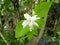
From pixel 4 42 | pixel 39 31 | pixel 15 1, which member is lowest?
pixel 4 42

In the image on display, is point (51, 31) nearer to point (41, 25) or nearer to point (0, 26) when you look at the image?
point (0, 26)

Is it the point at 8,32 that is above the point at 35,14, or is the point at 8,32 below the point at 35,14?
below

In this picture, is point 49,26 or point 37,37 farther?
point 49,26

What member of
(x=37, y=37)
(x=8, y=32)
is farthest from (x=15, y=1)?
(x=37, y=37)

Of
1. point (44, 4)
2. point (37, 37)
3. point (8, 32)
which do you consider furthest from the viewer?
point (8, 32)

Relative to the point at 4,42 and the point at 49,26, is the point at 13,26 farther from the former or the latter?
the point at 49,26

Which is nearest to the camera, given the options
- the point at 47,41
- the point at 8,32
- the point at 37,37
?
the point at 37,37

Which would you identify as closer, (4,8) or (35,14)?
(35,14)

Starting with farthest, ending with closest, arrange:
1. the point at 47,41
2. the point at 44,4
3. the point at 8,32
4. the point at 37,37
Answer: the point at 8,32 < the point at 47,41 < the point at 37,37 < the point at 44,4

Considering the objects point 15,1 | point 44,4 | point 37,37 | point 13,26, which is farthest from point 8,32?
point 44,4
